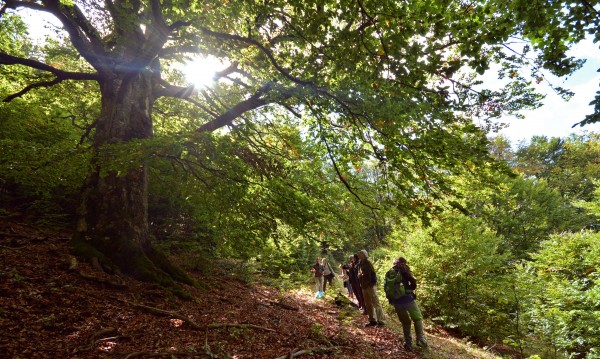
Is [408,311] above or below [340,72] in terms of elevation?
below

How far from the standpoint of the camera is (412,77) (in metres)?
4.34

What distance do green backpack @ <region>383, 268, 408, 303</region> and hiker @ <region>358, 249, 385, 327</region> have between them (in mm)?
1589

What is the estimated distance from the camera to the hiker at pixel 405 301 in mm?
6207

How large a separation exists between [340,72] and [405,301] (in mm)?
4978

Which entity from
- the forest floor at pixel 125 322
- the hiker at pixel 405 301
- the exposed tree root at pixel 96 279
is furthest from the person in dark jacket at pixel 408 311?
the exposed tree root at pixel 96 279

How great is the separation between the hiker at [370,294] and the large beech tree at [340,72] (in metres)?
2.28

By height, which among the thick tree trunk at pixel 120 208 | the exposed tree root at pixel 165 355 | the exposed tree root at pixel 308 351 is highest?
the thick tree trunk at pixel 120 208

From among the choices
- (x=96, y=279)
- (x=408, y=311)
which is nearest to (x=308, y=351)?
(x=408, y=311)

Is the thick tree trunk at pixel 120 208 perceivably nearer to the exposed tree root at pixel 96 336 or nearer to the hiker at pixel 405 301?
the exposed tree root at pixel 96 336

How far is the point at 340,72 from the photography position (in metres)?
5.16

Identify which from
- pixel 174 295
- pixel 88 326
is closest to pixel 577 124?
pixel 88 326

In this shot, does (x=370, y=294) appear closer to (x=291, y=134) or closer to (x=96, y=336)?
(x=291, y=134)

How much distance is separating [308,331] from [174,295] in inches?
119

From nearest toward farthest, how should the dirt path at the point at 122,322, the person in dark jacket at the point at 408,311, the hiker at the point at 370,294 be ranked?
the dirt path at the point at 122,322
the person in dark jacket at the point at 408,311
the hiker at the point at 370,294
